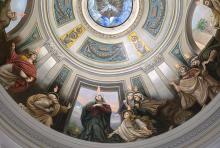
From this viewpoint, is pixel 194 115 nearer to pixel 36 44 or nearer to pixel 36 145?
pixel 36 145

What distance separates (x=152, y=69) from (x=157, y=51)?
0.62 metres

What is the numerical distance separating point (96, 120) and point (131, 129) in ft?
3.72

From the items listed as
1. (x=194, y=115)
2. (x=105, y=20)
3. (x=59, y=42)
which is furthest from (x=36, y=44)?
(x=194, y=115)

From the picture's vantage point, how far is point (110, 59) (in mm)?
14172

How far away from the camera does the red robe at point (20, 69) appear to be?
12.1 m

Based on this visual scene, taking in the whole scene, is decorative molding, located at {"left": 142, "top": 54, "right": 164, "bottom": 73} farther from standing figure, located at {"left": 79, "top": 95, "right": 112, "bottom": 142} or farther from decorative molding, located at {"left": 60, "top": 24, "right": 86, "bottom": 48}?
decorative molding, located at {"left": 60, "top": 24, "right": 86, "bottom": 48}

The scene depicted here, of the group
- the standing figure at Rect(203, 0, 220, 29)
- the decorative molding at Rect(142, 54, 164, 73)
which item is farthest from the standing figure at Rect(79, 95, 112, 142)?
the standing figure at Rect(203, 0, 220, 29)

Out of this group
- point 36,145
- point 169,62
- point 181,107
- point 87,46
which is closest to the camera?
point 36,145

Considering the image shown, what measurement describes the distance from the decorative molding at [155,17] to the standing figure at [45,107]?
3.78 metres

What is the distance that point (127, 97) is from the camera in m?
13.3

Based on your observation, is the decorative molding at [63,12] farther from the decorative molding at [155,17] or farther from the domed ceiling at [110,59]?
the decorative molding at [155,17]

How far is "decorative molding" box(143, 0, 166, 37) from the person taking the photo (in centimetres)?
1385

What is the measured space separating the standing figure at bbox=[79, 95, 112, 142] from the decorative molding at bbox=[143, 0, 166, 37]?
2.90 metres

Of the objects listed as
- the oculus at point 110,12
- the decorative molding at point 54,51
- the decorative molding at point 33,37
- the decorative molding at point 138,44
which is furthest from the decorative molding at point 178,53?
the decorative molding at point 33,37
